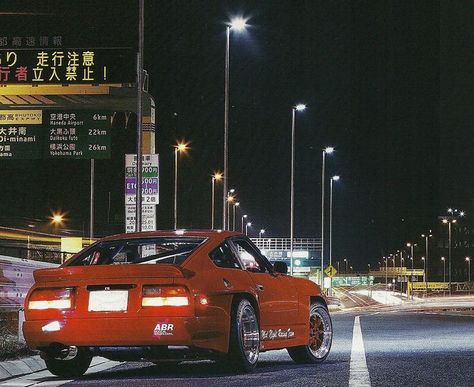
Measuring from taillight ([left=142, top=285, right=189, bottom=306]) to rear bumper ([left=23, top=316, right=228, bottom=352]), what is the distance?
14 centimetres

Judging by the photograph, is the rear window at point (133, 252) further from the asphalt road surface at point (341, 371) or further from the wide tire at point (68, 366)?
the asphalt road surface at point (341, 371)

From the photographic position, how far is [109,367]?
11.7 meters

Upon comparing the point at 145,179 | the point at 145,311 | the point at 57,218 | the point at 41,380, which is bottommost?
the point at 41,380

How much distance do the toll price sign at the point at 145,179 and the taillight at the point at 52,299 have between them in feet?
55.2

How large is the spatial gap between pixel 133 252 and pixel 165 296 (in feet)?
6.09

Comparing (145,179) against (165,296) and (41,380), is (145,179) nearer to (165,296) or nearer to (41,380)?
(41,380)

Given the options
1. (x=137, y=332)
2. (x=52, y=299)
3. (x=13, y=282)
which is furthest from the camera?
(x=13, y=282)

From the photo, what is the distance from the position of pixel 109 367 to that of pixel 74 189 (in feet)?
364

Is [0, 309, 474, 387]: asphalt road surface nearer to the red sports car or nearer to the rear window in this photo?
the red sports car

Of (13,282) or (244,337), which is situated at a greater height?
(13,282)

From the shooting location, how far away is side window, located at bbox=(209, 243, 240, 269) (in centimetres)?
1066

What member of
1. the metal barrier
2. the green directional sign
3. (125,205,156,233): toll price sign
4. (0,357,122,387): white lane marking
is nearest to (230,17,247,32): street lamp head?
the green directional sign

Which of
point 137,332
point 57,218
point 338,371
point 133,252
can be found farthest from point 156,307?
point 57,218

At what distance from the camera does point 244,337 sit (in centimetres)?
1030
